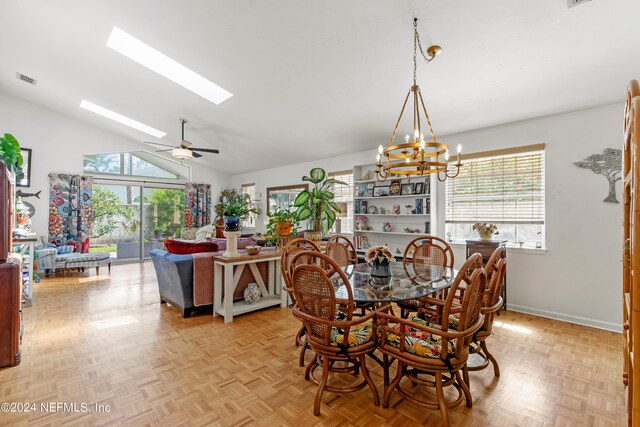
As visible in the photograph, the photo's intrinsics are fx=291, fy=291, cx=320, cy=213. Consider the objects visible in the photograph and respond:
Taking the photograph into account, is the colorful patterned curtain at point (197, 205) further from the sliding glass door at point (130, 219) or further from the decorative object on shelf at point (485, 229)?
the decorative object on shelf at point (485, 229)

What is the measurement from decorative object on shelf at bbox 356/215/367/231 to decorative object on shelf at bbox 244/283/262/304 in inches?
88.1

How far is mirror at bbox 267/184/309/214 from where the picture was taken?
23.5 ft

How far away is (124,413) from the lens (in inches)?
71.9

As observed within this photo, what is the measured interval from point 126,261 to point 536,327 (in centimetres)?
828

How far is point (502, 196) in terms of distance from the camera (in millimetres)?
3984

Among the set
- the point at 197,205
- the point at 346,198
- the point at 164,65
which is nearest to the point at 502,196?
the point at 346,198

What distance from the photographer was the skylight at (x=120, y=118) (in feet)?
19.3

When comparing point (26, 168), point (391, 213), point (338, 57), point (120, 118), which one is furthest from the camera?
point (120, 118)

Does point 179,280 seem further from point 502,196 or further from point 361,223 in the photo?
point 502,196

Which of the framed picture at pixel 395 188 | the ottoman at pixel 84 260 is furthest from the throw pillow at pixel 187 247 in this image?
the ottoman at pixel 84 260

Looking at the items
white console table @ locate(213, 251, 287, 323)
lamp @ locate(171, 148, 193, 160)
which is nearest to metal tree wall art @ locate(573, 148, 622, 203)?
white console table @ locate(213, 251, 287, 323)

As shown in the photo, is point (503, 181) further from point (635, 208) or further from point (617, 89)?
point (635, 208)

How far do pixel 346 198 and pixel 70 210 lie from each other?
20.0ft

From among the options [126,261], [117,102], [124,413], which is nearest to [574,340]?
[124,413]
